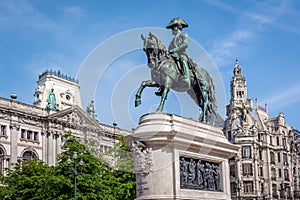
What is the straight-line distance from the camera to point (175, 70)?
19578mm

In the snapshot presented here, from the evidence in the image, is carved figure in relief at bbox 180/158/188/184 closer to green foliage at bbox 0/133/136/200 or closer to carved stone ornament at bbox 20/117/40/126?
green foliage at bbox 0/133/136/200

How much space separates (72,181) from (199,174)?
18.1 metres

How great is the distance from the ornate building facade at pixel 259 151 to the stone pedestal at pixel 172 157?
193 ft

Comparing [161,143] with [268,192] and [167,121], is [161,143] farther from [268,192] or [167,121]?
[268,192]

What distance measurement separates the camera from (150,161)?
57.5 feet

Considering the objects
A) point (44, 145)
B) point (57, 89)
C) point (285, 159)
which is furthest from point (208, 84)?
point (285, 159)

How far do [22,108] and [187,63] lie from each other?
43.2 meters

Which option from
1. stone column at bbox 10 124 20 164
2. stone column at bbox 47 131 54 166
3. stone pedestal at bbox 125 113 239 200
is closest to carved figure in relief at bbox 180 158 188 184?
stone pedestal at bbox 125 113 239 200

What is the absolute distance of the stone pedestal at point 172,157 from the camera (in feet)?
57.4

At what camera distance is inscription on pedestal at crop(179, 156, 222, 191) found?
716 inches

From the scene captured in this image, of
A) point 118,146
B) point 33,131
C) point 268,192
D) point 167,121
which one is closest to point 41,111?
point 33,131

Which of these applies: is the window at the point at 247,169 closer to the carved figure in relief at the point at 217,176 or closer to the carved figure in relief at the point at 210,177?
the carved figure in relief at the point at 217,176

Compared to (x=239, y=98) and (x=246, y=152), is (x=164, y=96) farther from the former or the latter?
(x=239, y=98)

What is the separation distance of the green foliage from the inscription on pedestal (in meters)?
11.4
